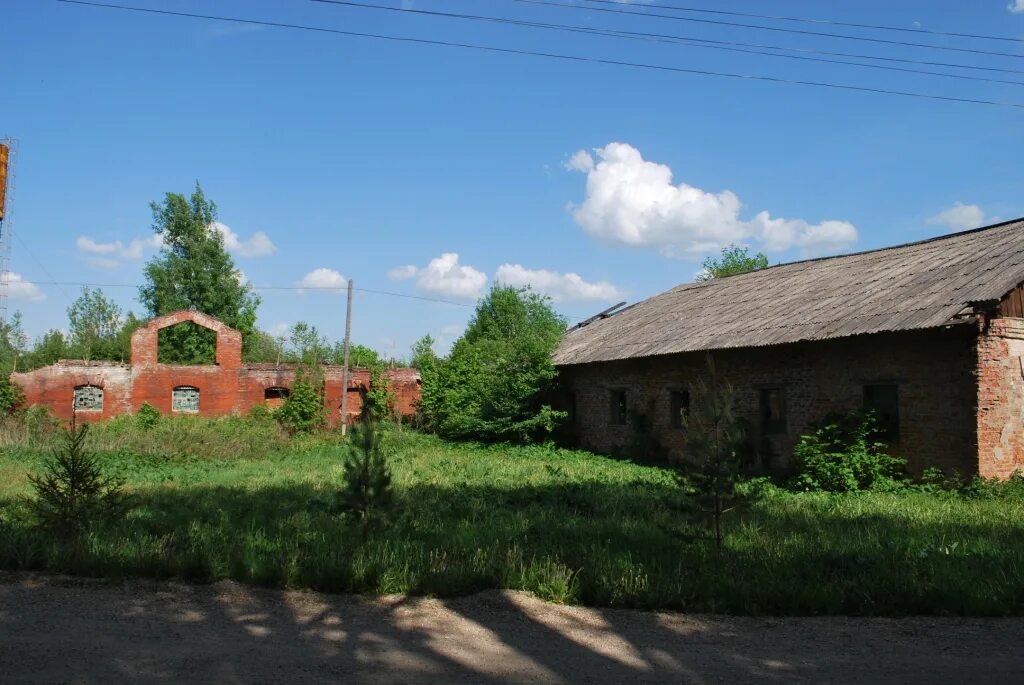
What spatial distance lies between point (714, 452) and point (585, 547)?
1.71 m

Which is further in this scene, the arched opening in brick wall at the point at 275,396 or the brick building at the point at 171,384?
the arched opening in brick wall at the point at 275,396

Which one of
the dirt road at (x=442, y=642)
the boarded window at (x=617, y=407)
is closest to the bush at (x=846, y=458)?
the dirt road at (x=442, y=642)

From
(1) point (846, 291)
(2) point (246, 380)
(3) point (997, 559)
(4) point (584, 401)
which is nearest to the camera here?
(3) point (997, 559)

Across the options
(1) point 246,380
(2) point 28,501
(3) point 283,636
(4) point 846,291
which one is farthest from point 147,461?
(4) point 846,291

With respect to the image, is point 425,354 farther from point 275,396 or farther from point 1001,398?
point 1001,398

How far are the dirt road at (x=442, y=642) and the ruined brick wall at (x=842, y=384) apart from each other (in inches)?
320

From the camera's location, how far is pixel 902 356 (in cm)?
1410

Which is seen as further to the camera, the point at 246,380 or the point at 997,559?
the point at 246,380

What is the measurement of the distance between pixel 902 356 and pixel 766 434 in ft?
13.2

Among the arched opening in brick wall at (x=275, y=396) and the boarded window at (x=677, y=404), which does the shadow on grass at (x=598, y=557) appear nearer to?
the boarded window at (x=677, y=404)

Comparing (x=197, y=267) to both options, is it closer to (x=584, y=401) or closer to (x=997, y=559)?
(x=584, y=401)

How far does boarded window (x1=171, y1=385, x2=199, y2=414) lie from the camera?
94.4 feet

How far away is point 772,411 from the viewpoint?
17.5 meters

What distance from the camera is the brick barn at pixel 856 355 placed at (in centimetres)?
1291
